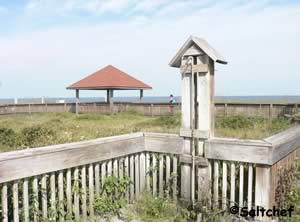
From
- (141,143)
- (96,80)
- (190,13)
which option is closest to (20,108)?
(96,80)

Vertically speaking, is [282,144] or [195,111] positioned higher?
[195,111]

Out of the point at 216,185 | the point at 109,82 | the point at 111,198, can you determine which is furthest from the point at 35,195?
the point at 109,82

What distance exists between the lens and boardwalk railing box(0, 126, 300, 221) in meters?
2.80

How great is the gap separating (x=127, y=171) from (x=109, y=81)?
72.9 feet

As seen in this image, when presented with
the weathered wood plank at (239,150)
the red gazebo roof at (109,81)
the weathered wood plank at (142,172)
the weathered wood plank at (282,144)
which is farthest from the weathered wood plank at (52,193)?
the red gazebo roof at (109,81)

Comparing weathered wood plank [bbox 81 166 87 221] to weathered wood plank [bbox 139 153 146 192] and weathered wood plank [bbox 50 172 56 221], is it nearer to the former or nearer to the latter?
weathered wood plank [bbox 50 172 56 221]

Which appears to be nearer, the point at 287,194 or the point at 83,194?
the point at 83,194

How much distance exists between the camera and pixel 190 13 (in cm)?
915

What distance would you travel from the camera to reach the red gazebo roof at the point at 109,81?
25.1m

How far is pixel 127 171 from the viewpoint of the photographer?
3.89 m

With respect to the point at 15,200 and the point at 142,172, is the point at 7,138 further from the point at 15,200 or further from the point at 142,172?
the point at 15,200

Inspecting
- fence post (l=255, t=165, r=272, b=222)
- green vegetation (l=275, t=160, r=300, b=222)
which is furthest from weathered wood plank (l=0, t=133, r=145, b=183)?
green vegetation (l=275, t=160, r=300, b=222)

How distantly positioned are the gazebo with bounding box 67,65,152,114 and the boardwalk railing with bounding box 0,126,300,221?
20.1 meters

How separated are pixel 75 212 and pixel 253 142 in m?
2.05
